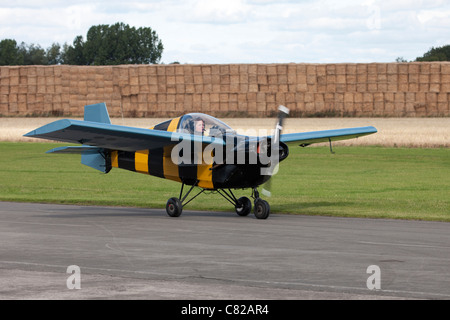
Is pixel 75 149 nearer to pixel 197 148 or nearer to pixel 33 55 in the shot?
pixel 197 148

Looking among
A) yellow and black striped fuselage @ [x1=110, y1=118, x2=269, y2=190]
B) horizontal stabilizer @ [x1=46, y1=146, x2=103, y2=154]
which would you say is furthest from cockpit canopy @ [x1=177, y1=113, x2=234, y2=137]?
horizontal stabilizer @ [x1=46, y1=146, x2=103, y2=154]

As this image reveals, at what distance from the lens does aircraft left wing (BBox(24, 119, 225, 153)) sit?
45.1ft

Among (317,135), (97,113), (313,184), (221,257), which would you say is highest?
(97,113)

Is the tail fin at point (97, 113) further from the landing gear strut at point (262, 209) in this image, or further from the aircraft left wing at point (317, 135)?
the landing gear strut at point (262, 209)

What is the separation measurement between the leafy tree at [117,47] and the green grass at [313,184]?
73.7 metres

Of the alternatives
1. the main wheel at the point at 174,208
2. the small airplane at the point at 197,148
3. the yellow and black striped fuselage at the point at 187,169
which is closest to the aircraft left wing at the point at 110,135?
the small airplane at the point at 197,148

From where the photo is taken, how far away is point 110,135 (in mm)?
14602

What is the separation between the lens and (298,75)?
39969 mm

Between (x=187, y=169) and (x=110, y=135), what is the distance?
2.01m

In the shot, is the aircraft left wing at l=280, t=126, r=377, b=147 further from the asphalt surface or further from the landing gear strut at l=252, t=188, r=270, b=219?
the asphalt surface

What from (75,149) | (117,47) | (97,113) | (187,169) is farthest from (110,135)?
(117,47)

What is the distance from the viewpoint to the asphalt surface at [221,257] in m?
8.33

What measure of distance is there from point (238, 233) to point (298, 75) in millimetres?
27551
